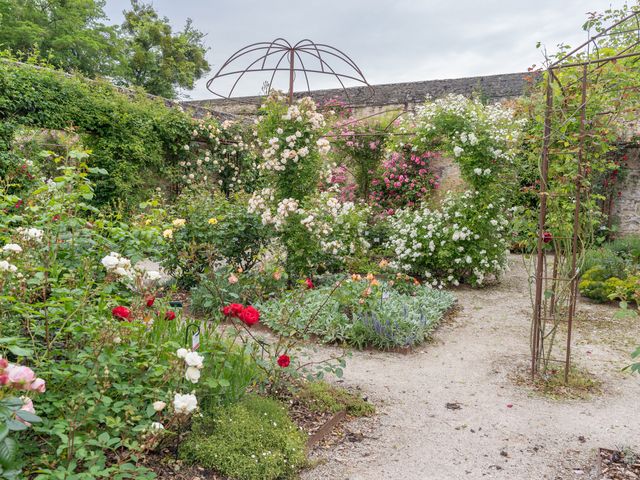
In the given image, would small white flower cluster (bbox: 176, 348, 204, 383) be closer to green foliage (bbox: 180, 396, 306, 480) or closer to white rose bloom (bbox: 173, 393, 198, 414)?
white rose bloom (bbox: 173, 393, 198, 414)

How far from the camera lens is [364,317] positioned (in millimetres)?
4594

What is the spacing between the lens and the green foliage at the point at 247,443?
225 centimetres

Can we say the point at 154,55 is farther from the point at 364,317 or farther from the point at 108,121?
the point at 364,317

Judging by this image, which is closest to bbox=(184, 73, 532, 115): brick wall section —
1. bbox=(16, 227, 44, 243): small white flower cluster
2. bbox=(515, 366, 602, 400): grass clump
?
bbox=(515, 366, 602, 400): grass clump

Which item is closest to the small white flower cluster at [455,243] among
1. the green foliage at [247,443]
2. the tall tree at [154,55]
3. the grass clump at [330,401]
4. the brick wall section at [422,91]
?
the grass clump at [330,401]

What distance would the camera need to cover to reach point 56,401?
1.94 metres

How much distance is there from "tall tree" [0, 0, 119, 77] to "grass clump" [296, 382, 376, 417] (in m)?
15.2

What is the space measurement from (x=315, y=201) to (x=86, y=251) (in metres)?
3.76

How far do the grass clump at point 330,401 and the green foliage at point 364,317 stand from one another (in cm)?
93

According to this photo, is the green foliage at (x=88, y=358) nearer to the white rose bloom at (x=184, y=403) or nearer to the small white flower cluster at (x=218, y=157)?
the white rose bloom at (x=184, y=403)

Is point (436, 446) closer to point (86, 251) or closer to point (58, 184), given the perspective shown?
point (86, 251)

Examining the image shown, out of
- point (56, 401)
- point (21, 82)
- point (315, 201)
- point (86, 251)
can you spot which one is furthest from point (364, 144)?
point (56, 401)

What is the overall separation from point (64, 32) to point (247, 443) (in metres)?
19.1

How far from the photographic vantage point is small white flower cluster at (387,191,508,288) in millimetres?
7020
